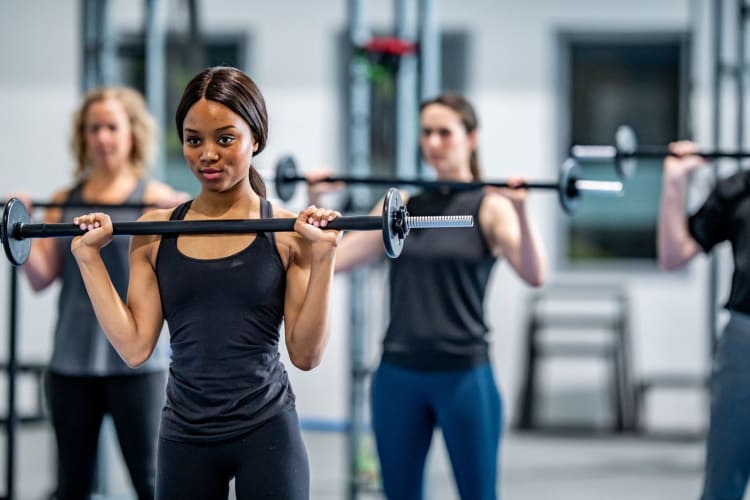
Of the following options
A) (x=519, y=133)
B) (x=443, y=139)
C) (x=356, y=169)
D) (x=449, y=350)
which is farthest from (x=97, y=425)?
(x=519, y=133)

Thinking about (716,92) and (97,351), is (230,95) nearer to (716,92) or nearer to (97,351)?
(97,351)

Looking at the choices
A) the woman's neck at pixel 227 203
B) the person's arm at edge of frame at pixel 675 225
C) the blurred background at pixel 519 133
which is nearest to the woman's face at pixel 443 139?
the person's arm at edge of frame at pixel 675 225

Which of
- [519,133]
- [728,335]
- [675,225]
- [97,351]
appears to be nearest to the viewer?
[728,335]

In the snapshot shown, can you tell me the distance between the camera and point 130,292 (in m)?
2.05

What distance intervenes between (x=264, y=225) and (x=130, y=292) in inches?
11.6

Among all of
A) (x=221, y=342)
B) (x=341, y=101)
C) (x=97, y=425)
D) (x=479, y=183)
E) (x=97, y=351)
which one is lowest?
(x=97, y=425)

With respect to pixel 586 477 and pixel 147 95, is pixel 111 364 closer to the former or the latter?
pixel 147 95

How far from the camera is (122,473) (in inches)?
203

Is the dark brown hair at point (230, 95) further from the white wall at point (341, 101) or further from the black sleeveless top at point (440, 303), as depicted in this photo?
the white wall at point (341, 101)

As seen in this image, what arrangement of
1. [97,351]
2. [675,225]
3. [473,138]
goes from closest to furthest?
1. [675,225]
2. [97,351]
3. [473,138]

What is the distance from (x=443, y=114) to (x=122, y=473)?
9.43 ft

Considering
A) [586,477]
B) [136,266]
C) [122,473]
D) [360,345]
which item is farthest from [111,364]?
[586,477]

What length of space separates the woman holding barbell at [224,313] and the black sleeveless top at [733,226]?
3.69ft

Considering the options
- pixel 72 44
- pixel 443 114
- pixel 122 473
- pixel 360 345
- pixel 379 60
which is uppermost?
pixel 72 44
